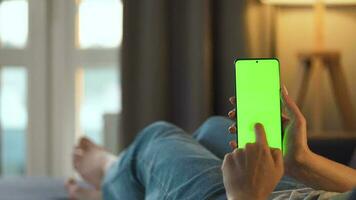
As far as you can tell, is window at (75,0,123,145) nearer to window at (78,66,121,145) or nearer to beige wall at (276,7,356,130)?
window at (78,66,121,145)

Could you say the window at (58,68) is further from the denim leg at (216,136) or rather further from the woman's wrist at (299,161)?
the woman's wrist at (299,161)

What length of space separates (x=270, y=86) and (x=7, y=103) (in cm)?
234

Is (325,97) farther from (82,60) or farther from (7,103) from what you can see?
(7,103)

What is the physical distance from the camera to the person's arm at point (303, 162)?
94 cm

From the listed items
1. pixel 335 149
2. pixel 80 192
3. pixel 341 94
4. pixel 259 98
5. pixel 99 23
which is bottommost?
pixel 80 192

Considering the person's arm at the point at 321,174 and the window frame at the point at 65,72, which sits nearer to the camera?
the person's arm at the point at 321,174

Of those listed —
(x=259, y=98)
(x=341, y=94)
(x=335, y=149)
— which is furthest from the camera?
(x=341, y=94)

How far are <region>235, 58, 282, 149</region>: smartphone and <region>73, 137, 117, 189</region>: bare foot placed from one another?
1072 mm

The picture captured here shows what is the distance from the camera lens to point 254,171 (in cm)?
74

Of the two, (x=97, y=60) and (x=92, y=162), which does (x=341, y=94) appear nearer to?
(x=92, y=162)

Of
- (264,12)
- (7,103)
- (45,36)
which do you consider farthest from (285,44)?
(7,103)

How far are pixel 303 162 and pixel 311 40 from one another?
194cm

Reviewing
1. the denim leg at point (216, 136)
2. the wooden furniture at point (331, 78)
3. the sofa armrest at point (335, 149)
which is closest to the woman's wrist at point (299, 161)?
the denim leg at point (216, 136)

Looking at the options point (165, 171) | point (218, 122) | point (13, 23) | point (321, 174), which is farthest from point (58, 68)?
point (321, 174)
